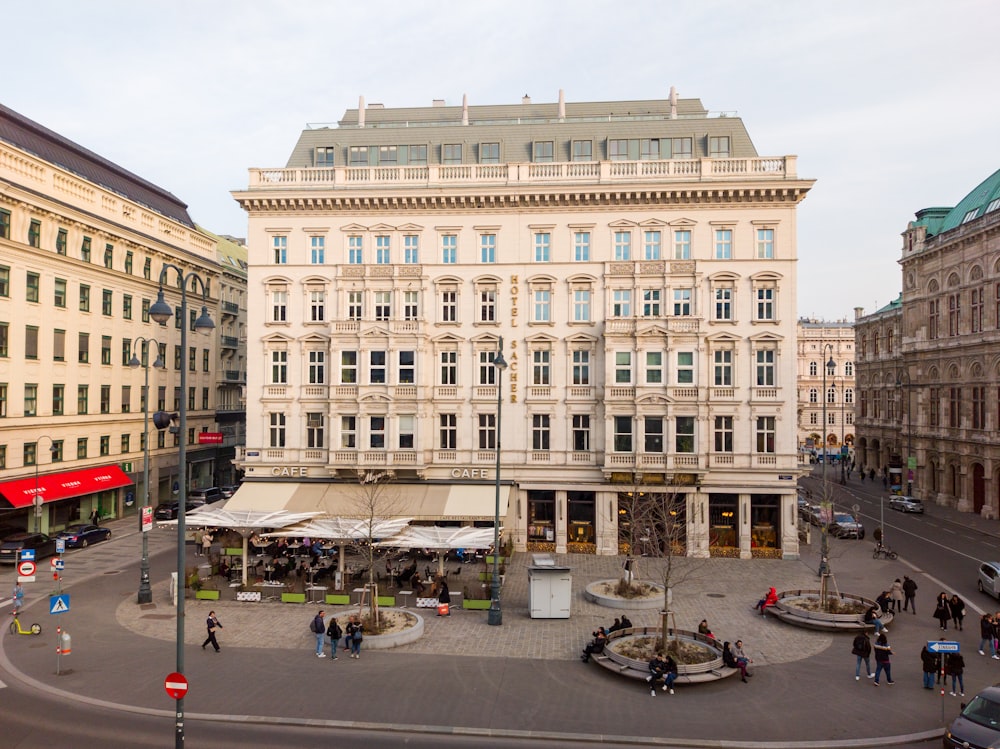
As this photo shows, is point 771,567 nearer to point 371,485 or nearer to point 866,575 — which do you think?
point 866,575

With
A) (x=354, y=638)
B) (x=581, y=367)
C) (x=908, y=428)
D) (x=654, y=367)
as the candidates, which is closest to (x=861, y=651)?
(x=354, y=638)

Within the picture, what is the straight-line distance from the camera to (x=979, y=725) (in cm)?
1622

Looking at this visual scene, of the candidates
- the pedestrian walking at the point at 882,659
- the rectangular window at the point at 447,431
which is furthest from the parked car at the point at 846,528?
the pedestrian walking at the point at 882,659

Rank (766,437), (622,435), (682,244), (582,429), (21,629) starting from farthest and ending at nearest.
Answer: (582,429), (682,244), (622,435), (766,437), (21,629)

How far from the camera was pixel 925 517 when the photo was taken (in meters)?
56.2

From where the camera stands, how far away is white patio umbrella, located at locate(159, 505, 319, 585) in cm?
3161

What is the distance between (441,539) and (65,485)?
27.3 metres

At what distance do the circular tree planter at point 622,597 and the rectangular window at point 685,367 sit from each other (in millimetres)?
12246

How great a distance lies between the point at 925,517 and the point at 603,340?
34630 millimetres

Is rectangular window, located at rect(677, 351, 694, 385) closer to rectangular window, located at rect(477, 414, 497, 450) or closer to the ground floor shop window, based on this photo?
the ground floor shop window

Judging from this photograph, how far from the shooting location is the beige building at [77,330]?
40.8m

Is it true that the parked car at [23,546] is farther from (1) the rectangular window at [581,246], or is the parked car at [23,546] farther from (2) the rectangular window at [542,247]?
(1) the rectangular window at [581,246]

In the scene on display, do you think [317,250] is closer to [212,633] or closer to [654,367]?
[654,367]

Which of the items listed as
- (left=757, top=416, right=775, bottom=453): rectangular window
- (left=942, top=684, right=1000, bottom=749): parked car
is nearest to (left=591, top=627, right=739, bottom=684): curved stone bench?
(left=942, top=684, right=1000, bottom=749): parked car
